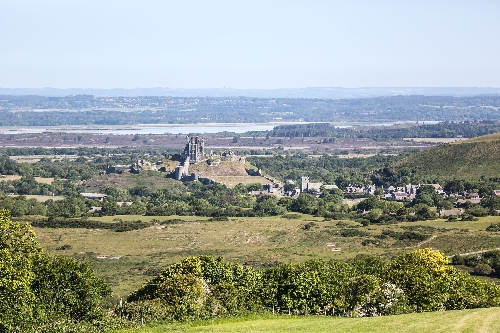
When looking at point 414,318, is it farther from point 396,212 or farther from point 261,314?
point 396,212

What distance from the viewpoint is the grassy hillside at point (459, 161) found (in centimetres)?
12381

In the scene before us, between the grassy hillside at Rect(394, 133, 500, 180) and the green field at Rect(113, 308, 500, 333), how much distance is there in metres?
94.8

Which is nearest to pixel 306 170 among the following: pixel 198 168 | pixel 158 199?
pixel 198 168

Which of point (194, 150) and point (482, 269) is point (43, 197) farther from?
point (482, 269)

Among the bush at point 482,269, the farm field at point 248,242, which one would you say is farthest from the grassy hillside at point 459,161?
the bush at point 482,269

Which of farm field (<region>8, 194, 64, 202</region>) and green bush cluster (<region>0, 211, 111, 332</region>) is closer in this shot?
green bush cluster (<region>0, 211, 111, 332</region>)

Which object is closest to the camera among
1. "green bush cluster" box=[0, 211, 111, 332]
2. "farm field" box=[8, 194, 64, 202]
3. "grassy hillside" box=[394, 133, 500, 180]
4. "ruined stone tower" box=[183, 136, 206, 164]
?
"green bush cluster" box=[0, 211, 111, 332]

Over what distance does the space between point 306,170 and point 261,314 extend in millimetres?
126815

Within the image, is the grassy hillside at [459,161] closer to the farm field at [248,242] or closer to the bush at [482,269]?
the farm field at [248,242]

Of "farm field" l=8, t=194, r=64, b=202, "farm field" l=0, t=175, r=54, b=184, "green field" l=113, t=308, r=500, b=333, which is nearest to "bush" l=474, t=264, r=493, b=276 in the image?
"green field" l=113, t=308, r=500, b=333

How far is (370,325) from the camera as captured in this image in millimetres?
27094

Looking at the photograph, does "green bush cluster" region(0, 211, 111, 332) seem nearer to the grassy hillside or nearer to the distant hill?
the distant hill

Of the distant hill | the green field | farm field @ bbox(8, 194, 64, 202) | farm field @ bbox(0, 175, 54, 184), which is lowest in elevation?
farm field @ bbox(0, 175, 54, 184)

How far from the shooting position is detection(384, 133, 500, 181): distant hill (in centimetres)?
12388
